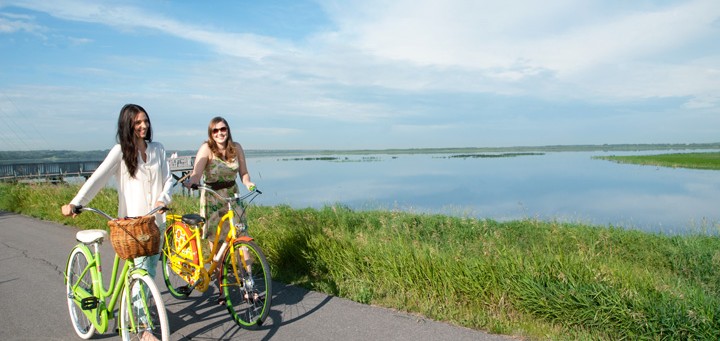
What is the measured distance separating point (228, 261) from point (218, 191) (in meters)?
0.92

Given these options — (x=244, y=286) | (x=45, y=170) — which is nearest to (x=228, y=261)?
(x=244, y=286)

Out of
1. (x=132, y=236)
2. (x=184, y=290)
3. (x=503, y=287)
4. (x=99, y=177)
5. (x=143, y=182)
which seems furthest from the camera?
(x=184, y=290)

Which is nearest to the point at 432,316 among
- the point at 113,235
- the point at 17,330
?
the point at 113,235

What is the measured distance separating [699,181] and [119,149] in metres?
40.1

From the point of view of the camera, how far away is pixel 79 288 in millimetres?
3982

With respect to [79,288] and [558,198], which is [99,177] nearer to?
[79,288]

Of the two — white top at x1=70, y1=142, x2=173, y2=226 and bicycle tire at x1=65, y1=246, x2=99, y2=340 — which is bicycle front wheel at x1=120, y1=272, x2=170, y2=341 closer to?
bicycle tire at x1=65, y1=246, x2=99, y2=340

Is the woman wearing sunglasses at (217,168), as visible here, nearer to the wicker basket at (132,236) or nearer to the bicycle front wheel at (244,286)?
the bicycle front wheel at (244,286)

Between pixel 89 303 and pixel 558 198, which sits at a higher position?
pixel 89 303

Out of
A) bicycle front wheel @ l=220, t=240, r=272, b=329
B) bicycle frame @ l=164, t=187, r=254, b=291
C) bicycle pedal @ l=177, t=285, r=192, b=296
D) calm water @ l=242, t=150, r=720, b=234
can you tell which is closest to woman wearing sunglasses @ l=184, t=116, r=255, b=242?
bicycle frame @ l=164, t=187, r=254, b=291

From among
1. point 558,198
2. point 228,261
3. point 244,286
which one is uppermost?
point 228,261

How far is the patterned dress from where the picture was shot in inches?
190

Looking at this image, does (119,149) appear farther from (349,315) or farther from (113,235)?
(349,315)

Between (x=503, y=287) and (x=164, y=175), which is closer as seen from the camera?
(x=164, y=175)
